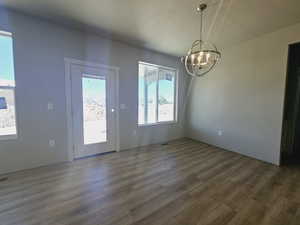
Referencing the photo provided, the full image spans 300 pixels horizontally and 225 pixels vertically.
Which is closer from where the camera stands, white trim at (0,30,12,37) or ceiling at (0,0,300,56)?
ceiling at (0,0,300,56)

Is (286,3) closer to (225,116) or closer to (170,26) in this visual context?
(170,26)

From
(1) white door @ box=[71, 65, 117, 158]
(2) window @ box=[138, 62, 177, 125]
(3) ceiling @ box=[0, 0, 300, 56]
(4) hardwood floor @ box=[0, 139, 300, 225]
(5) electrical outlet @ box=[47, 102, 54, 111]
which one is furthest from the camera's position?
(2) window @ box=[138, 62, 177, 125]

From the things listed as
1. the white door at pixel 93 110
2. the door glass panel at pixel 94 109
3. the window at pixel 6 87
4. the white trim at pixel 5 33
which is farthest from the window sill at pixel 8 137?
the white trim at pixel 5 33

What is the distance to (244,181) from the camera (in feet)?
7.49

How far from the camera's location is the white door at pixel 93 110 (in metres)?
2.93

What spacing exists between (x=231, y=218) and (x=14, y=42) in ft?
12.4

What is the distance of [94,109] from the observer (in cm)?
314

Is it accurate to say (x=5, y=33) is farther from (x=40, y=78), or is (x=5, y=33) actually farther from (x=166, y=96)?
(x=166, y=96)

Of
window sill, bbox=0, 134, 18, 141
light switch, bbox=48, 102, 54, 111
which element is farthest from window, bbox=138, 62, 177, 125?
window sill, bbox=0, 134, 18, 141

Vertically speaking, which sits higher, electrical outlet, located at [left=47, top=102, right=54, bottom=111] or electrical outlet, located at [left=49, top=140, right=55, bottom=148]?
electrical outlet, located at [left=47, top=102, right=54, bottom=111]

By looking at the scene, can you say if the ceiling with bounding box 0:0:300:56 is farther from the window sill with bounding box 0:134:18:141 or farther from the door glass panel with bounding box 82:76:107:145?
the window sill with bounding box 0:134:18:141

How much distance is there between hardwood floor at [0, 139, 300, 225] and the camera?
155 centimetres

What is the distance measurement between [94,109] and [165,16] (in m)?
2.19

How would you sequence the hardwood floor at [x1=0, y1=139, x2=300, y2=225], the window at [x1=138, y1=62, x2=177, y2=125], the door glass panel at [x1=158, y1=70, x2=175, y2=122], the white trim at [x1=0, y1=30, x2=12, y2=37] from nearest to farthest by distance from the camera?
the hardwood floor at [x1=0, y1=139, x2=300, y2=225] < the white trim at [x1=0, y1=30, x2=12, y2=37] < the window at [x1=138, y1=62, x2=177, y2=125] < the door glass panel at [x1=158, y1=70, x2=175, y2=122]
